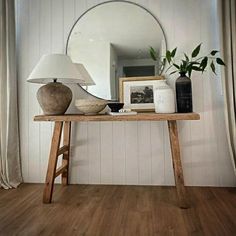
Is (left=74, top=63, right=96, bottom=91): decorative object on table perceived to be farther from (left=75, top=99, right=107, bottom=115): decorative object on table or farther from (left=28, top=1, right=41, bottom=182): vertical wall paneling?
(left=28, top=1, right=41, bottom=182): vertical wall paneling

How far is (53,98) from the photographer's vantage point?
6.35 ft

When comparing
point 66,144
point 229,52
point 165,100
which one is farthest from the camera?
point 66,144

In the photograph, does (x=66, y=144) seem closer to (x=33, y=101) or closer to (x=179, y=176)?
(x=33, y=101)

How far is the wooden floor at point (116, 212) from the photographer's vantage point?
1.47 meters

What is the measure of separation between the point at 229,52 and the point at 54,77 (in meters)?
1.52

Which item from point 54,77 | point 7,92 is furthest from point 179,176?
point 7,92

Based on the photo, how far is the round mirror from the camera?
2258 mm

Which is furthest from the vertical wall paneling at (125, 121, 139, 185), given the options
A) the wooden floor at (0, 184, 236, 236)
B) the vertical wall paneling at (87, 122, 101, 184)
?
the vertical wall paneling at (87, 122, 101, 184)

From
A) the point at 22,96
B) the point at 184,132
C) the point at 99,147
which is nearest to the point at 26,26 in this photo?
the point at 22,96

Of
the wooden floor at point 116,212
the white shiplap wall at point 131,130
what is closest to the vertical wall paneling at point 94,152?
the white shiplap wall at point 131,130

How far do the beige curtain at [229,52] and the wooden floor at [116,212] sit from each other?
0.69 meters

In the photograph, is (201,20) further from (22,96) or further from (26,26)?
(22,96)

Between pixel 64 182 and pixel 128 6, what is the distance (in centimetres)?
185

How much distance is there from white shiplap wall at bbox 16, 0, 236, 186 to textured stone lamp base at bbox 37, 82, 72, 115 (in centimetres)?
41
